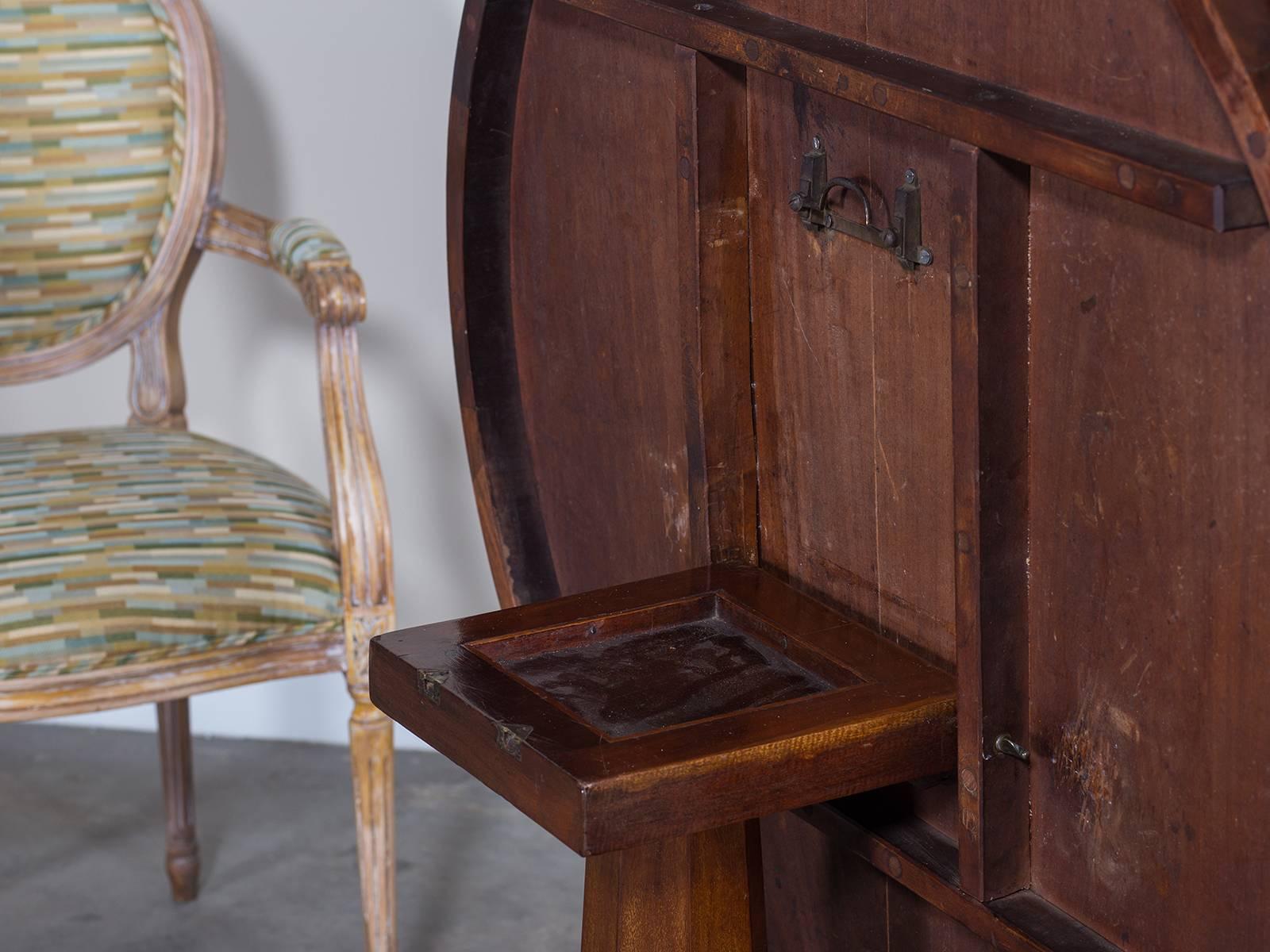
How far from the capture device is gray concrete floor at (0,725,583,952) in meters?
2.11

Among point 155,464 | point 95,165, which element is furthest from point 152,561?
point 95,165

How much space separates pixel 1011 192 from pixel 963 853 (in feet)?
1.34

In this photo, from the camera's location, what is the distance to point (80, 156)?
76.9 inches

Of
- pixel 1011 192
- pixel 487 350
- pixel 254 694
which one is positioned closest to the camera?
pixel 1011 192

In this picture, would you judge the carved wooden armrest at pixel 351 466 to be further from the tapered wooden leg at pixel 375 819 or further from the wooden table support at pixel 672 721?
the wooden table support at pixel 672 721

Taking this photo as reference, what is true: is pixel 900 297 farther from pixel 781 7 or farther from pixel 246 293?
pixel 246 293

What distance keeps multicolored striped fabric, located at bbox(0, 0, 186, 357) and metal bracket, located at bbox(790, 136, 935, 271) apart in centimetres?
101

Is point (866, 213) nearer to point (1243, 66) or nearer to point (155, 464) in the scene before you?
point (1243, 66)

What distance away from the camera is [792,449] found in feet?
4.25

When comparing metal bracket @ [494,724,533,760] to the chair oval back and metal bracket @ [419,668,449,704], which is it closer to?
metal bracket @ [419,668,449,704]

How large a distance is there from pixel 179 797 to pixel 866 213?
1336mm

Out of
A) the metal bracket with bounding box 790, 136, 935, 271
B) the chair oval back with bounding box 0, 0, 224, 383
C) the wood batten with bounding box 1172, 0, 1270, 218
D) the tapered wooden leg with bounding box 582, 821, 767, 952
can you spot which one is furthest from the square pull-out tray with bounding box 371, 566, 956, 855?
the chair oval back with bounding box 0, 0, 224, 383

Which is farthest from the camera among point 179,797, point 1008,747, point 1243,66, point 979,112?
point 179,797

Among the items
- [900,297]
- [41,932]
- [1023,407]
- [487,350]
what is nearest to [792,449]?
[900,297]
